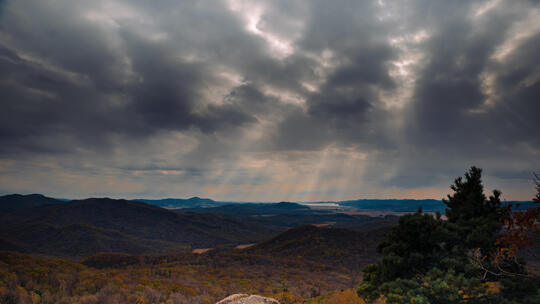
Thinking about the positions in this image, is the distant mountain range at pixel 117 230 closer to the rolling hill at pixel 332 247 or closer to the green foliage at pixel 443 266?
the rolling hill at pixel 332 247

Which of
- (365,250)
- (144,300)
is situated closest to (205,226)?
(365,250)

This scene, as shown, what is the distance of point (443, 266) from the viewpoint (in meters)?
15.0

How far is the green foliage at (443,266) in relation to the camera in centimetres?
1228

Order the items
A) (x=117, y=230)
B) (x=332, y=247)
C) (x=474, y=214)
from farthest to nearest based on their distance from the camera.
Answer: (x=117, y=230)
(x=332, y=247)
(x=474, y=214)

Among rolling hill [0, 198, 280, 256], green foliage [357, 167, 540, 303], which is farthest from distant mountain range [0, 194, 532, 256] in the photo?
green foliage [357, 167, 540, 303]

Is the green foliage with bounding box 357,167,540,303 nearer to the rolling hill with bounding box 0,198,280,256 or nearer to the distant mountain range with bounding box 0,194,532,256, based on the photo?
the distant mountain range with bounding box 0,194,532,256

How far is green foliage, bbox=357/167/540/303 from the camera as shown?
484 inches

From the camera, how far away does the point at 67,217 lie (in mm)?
151750

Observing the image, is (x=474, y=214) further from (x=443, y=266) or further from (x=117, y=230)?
(x=117, y=230)

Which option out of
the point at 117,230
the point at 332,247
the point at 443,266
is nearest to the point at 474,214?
the point at 443,266

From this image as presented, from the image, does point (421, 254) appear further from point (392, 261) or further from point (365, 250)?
point (365, 250)

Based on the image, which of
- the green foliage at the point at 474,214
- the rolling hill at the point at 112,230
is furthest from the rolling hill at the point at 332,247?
the rolling hill at the point at 112,230

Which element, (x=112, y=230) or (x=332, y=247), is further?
(x=112, y=230)

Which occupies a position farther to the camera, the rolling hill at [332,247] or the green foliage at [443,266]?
the rolling hill at [332,247]
